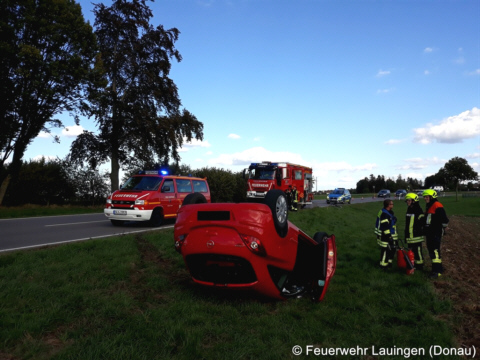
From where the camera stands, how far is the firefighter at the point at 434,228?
6711 mm

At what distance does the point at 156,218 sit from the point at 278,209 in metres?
9.52

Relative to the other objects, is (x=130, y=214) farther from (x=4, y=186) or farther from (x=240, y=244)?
(x=4, y=186)

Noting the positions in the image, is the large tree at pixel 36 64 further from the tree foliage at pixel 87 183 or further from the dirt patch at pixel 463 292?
the dirt patch at pixel 463 292

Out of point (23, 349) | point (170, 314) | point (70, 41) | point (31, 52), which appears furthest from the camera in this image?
point (70, 41)

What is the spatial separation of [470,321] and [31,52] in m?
22.5

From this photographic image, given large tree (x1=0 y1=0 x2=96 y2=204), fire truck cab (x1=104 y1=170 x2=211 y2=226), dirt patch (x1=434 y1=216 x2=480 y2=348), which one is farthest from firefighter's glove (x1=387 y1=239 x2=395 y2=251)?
large tree (x1=0 y1=0 x2=96 y2=204)

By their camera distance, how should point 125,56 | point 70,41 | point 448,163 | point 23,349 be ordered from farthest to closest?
point 448,163
point 125,56
point 70,41
point 23,349

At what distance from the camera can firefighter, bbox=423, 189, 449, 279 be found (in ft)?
22.0

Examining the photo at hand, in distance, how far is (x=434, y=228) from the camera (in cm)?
691

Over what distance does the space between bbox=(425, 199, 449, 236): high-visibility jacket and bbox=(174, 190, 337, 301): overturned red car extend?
3454 mm

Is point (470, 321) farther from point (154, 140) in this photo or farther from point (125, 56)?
point (125, 56)

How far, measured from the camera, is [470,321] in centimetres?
444

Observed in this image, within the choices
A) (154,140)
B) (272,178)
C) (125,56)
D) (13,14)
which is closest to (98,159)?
(154,140)

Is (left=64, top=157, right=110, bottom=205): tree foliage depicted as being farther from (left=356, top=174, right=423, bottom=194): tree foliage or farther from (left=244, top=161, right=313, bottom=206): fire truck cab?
(left=356, top=174, right=423, bottom=194): tree foliage
